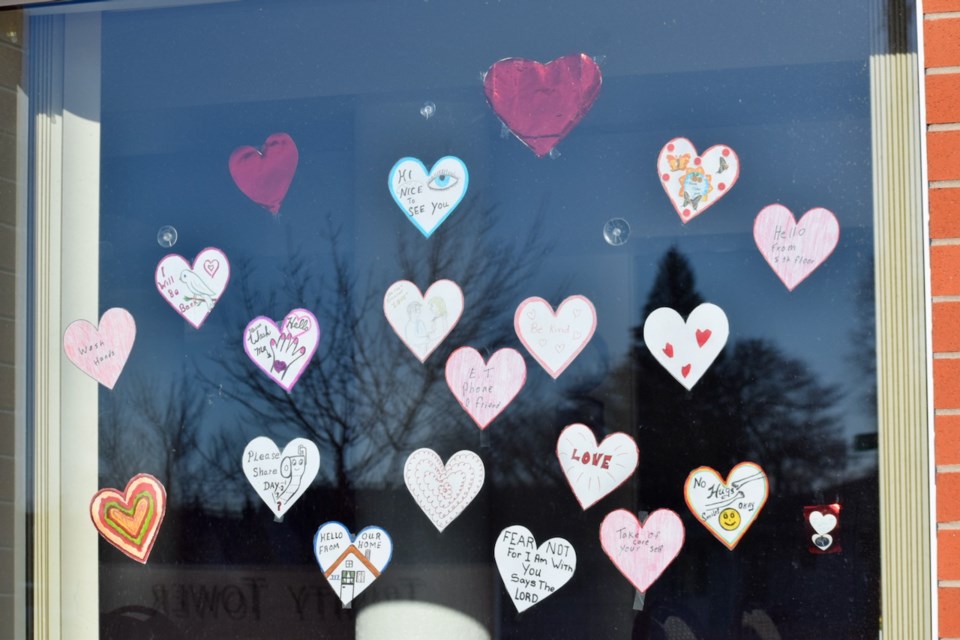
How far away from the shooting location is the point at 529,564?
3.22 m

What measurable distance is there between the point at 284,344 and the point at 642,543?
1054 millimetres

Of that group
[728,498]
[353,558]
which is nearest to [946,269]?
[728,498]

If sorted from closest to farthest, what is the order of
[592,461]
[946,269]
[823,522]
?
[946,269]
[823,522]
[592,461]

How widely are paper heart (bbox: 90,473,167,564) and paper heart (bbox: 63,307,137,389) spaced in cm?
29

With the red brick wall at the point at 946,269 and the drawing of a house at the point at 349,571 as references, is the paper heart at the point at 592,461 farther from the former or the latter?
the red brick wall at the point at 946,269

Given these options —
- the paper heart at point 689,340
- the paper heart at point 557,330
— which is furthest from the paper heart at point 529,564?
the paper heart at point 689,340

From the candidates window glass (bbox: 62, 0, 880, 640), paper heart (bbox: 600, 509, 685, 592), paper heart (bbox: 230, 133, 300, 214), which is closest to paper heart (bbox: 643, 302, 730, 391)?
window glass (bbox: 62, 0, 880, 640)

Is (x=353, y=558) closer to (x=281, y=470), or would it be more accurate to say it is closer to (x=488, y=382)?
(x=281, y=470)

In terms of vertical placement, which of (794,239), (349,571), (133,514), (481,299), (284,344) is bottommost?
(349,571)

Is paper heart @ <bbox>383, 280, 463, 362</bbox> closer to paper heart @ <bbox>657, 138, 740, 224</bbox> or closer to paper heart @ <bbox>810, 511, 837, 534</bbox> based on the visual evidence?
paper heart @ <bbox>657, 138, 740, 224</bbox>

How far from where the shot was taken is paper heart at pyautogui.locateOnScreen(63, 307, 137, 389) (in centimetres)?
350

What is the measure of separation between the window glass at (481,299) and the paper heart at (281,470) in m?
0.03

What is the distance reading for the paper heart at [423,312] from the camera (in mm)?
3324

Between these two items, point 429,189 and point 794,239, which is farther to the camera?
point 429,189
